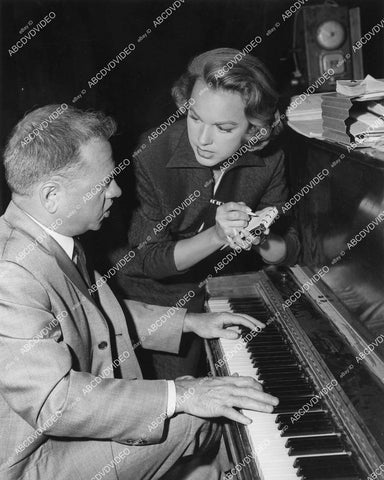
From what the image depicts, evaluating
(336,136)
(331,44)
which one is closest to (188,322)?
(336,136)

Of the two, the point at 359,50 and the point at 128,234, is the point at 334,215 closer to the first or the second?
the point at 128,234

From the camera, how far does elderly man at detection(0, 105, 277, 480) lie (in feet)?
5.43

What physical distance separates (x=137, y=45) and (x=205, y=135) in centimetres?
258

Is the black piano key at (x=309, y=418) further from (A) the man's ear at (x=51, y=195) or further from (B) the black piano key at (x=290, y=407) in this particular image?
(A) the man's ear at (x=51, y=195)

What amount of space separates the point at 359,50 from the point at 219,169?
5.27ft

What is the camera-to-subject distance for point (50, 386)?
1647mm

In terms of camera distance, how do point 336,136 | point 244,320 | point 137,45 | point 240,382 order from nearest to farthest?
point 240,382 → point 336,136 → point 244,320 → point 137,45

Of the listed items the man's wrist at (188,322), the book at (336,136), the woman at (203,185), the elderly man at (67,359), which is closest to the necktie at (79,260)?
the elderly man at (67,359)

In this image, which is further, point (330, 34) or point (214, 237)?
point (330, 34)

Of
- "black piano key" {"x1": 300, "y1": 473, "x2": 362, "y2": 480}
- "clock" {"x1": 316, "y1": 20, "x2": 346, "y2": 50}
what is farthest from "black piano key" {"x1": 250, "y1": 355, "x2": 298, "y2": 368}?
"clock" {"x1": 316, "y1": 20, "x2": 346, "y2": 50}

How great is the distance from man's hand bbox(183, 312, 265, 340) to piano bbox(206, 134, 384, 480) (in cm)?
4

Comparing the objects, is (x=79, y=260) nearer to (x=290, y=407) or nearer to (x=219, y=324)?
(x=219, y=324)

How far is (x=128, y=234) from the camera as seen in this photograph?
2.68 m

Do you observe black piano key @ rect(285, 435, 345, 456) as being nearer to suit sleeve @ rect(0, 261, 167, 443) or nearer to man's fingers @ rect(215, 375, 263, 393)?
man's fingers @ rect(215, 375, 263, 393)
